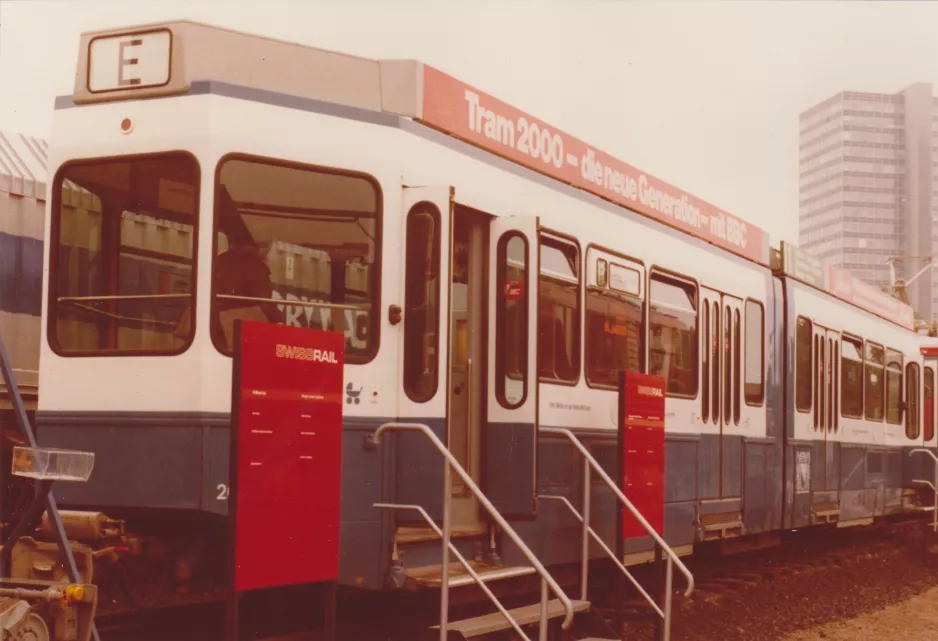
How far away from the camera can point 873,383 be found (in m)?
16.4

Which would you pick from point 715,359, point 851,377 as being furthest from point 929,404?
point 715,359

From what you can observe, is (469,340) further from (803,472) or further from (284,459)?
(803,472)

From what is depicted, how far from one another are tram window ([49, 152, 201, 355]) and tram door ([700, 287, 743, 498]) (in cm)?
560

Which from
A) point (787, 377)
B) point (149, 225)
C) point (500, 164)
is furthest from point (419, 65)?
point (787, 377)

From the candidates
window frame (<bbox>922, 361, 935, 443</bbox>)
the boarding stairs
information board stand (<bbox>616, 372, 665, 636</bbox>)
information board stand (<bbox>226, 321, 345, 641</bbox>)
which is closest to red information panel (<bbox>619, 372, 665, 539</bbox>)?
information board stand (<bbox>616, 372, 665, 636</bbox>)

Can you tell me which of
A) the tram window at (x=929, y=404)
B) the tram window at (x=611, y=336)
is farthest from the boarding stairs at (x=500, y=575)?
the tram window at (x=929, y=404)

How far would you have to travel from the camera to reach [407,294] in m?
6.99

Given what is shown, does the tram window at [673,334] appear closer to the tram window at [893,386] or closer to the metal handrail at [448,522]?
the metal handrail at [448,522]

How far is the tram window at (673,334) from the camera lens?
10.0 metres

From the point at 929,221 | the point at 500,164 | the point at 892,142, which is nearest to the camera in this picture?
the point at 500,164

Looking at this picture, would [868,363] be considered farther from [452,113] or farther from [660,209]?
[452,113]

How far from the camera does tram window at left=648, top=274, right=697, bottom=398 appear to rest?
1003 centimetres

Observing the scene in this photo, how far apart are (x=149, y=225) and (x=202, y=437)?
1.13m

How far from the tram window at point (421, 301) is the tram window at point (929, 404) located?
13358mm
